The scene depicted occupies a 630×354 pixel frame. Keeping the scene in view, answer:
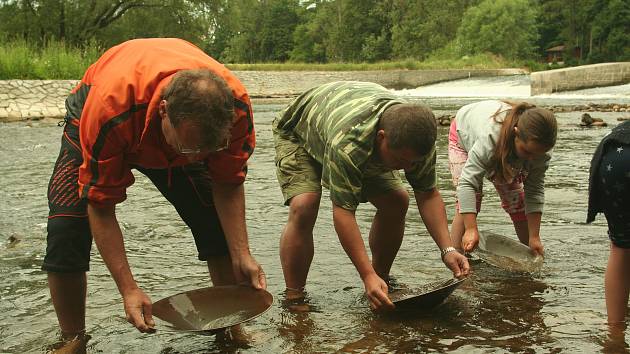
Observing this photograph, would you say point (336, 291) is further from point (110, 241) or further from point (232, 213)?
point (110, 241)

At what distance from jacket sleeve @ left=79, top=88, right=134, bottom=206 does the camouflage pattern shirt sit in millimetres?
844

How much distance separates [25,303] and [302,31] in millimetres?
79176

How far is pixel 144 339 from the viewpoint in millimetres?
2891

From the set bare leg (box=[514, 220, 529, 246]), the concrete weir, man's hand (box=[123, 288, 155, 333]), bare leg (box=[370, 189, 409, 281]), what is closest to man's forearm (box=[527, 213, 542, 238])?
bare leg (box=[514, 220, 529, 246])

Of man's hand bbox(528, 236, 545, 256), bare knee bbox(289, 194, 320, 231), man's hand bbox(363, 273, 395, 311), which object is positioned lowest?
man's hand bbox(528, 236, 545, 256)

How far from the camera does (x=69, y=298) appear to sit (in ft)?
8.71

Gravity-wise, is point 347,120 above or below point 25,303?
above

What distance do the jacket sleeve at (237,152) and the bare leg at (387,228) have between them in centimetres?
99

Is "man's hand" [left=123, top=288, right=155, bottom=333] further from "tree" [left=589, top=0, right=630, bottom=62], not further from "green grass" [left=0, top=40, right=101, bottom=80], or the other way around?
"tree" [left=589, top=0, right=630, bottom=62]

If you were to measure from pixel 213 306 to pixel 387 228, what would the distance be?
1025mm

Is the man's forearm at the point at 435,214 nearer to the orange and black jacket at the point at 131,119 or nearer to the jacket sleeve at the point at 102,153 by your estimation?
the orange and black jacket at the point at 131,119

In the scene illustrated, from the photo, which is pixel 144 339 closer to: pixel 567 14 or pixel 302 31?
pixel 567 14

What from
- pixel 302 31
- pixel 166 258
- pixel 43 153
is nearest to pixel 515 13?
pixel 302 31

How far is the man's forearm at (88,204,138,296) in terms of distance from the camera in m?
2.28
